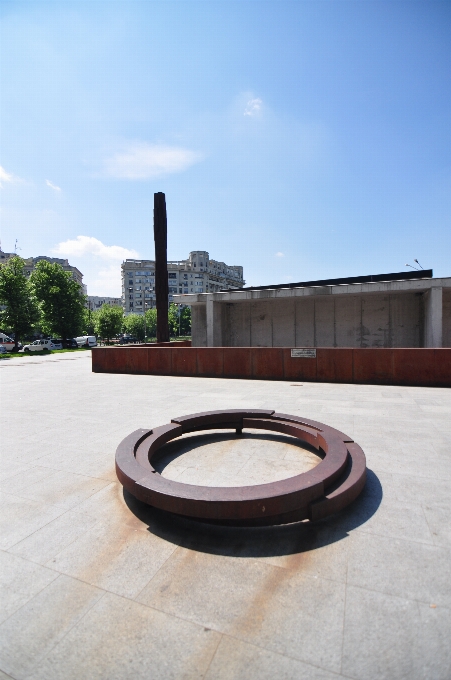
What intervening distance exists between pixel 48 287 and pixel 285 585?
60.6 metres

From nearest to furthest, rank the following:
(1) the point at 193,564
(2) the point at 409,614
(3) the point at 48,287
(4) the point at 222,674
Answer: (4) the point at 222,674 < (2) the point at 409,614 < (1) the point at 193,564 < (3) the point at 48,287

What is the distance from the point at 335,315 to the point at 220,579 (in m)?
21.1

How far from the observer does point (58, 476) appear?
17.7ft

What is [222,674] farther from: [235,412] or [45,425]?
[45,425]

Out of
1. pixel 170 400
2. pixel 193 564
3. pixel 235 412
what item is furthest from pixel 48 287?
pixel 193 564

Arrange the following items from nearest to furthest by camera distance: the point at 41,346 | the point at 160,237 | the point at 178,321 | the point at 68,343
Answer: the point at 160,237 → the point at 41,346 → the point at 68,343 → the point at 178,321

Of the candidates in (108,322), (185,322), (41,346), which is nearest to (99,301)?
(185,322)

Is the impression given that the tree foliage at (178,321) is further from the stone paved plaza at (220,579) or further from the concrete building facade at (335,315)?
the stone paved plaza at (220,579)

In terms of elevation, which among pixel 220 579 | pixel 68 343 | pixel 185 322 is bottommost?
pixel 68 343

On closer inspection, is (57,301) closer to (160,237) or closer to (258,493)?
(160,237)

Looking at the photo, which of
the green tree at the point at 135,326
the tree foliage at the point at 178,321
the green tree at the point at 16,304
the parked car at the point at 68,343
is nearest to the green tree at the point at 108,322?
the parked car at the point at 68,343

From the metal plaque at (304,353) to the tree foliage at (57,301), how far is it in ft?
162

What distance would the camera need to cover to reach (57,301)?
54.8 metres

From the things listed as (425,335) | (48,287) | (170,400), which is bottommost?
(170,400)
